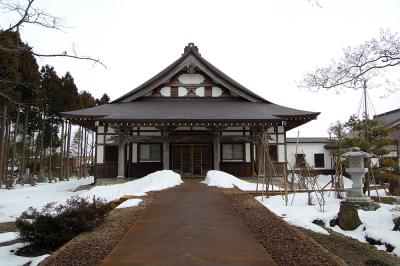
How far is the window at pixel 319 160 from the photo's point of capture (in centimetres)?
3193

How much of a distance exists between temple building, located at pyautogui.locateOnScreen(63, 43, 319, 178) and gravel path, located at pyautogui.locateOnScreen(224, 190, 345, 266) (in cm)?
1007

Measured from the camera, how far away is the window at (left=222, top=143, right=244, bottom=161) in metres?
19.4

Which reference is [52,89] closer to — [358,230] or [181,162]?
[181,162]

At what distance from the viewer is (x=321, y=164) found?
32.0 m

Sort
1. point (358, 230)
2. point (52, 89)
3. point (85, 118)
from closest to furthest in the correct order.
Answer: point (358, 230) → point (85, 118) → point (52, 89)

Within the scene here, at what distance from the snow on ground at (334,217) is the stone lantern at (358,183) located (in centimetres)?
35

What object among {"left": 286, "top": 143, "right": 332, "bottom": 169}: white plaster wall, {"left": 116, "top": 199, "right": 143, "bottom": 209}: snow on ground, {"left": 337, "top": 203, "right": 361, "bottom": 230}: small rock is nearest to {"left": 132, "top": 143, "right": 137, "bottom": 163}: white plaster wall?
{"left": 116, "top": 199, "right": 143, "bottom": 209}: snow on ground

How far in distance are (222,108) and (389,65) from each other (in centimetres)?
1017

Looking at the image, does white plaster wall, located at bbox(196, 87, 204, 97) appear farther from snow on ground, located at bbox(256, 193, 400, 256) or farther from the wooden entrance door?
snow on ground, located at bbox(256, 193, 400, 256)

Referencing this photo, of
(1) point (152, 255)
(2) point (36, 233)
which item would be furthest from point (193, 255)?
(2) point (36, 233)

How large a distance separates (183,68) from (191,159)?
5.83 meters

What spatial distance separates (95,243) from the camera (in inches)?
202

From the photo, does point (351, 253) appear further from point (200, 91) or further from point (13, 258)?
point (200, 91)

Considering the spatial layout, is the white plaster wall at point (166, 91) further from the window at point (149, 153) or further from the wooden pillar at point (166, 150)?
the wooden pillar at point (166, 150)
